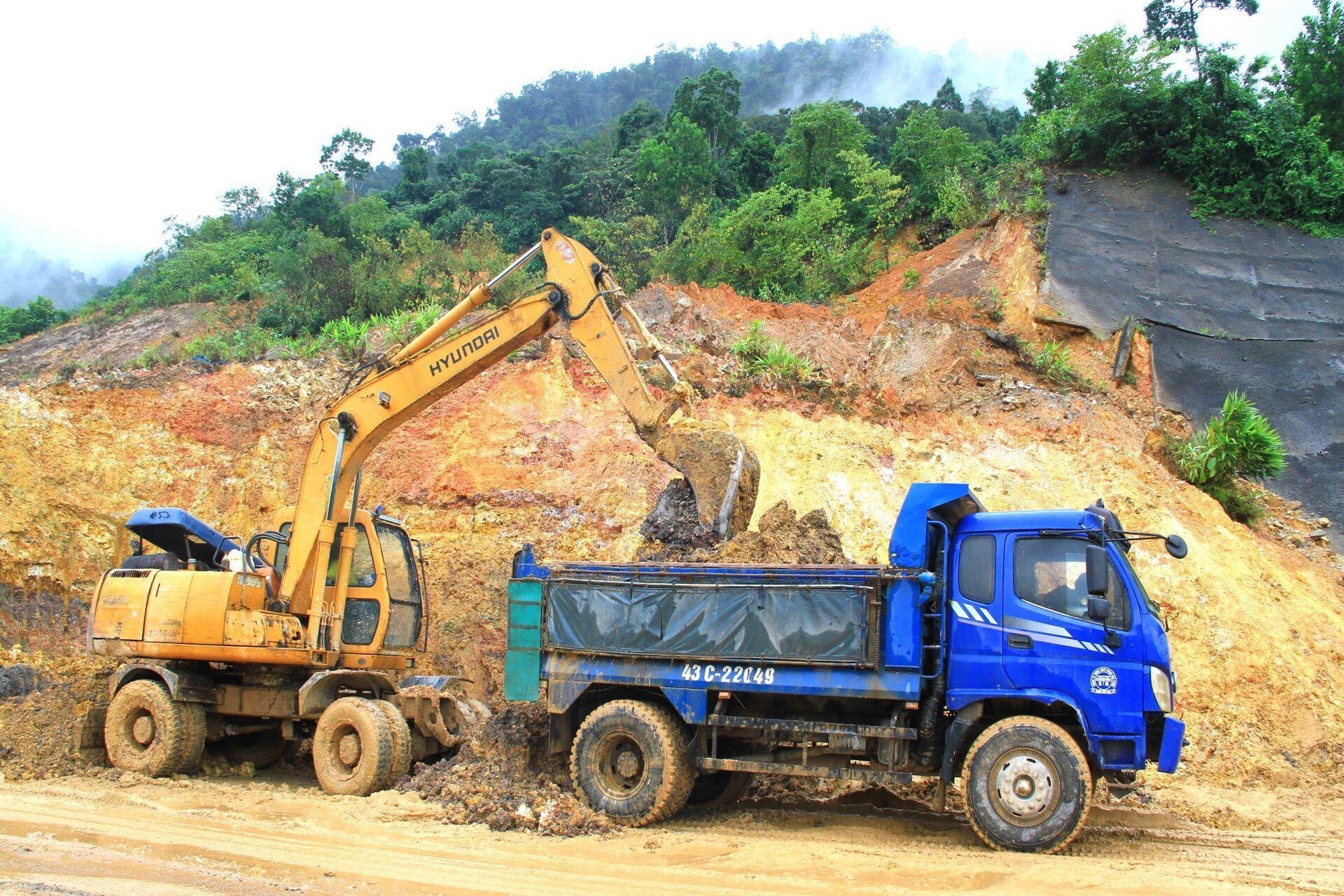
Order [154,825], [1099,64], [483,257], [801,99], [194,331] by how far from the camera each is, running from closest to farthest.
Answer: [154,825], [1099,64], [194,331], [483,257], [801,99]

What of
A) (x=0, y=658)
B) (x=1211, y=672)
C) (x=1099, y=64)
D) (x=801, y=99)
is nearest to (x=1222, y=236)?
Result: (x=1099, y=64)

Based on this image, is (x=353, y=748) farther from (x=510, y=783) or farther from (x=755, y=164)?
(x=755, y=164)

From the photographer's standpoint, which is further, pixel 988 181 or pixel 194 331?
pixel 194 331

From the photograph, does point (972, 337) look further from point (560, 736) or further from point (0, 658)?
point (0, 658)

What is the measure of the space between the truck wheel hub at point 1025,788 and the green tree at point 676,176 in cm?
3069

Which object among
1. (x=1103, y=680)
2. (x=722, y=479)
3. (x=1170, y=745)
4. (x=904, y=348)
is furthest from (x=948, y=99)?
(x=1170, y=745)

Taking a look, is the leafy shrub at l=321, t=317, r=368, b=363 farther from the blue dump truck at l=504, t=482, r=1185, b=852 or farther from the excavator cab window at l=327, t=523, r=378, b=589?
the blue dump truck at l=504, t=482, r=1185, b=852

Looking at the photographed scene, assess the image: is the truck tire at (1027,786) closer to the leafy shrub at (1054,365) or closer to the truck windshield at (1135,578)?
the truck windshield at (1135,578)

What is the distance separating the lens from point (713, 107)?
154 feet

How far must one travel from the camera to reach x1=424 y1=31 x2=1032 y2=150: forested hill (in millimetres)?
107688

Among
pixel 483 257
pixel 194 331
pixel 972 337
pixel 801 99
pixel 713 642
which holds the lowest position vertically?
pixel 713 642

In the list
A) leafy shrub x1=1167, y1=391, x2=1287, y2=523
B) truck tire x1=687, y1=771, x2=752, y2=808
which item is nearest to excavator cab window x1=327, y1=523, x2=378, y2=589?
truck tire x1=687, y1=771, x2=752, y2=808

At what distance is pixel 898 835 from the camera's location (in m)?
8.94

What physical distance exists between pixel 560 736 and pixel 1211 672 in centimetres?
899
